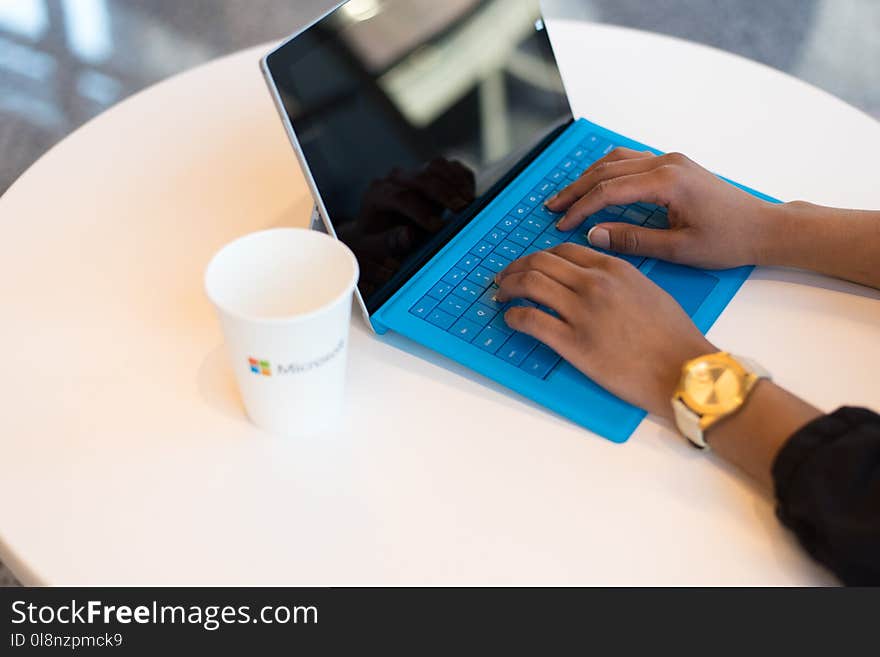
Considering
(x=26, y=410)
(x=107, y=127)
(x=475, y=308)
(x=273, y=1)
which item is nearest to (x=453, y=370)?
(x=475, y=308)

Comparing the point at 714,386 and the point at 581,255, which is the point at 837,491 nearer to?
the point at 714,386

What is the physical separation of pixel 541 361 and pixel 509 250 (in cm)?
16

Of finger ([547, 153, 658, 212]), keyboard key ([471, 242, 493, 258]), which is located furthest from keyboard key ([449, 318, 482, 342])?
finger ([547, 153, 658, 212])

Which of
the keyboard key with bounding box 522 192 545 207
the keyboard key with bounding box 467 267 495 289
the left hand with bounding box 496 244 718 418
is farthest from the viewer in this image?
the keyboard key with bounding box 522 192 545 207

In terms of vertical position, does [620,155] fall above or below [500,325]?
above

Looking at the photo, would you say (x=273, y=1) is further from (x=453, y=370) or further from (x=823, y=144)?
(x=453, y=370)

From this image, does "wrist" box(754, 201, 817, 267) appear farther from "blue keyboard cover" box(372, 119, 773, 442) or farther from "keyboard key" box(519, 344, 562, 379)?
"keyboard key" box(519, 344, 562, 379)

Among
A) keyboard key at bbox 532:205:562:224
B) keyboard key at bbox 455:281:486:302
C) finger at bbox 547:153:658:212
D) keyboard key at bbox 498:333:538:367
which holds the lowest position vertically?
keyboard key at bbox 498:333:538:367

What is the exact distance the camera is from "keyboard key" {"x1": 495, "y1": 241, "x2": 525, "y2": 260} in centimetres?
92

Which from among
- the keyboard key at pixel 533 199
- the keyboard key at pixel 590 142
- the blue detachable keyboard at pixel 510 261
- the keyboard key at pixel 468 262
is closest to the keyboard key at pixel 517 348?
the blue detachable keyboard at pixel 510 261

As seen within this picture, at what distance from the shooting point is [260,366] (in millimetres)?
692

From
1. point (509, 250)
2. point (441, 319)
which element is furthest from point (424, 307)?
point (509, 250)

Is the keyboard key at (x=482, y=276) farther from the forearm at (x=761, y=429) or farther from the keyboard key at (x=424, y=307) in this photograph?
the forearm at (x=761, y=429)
